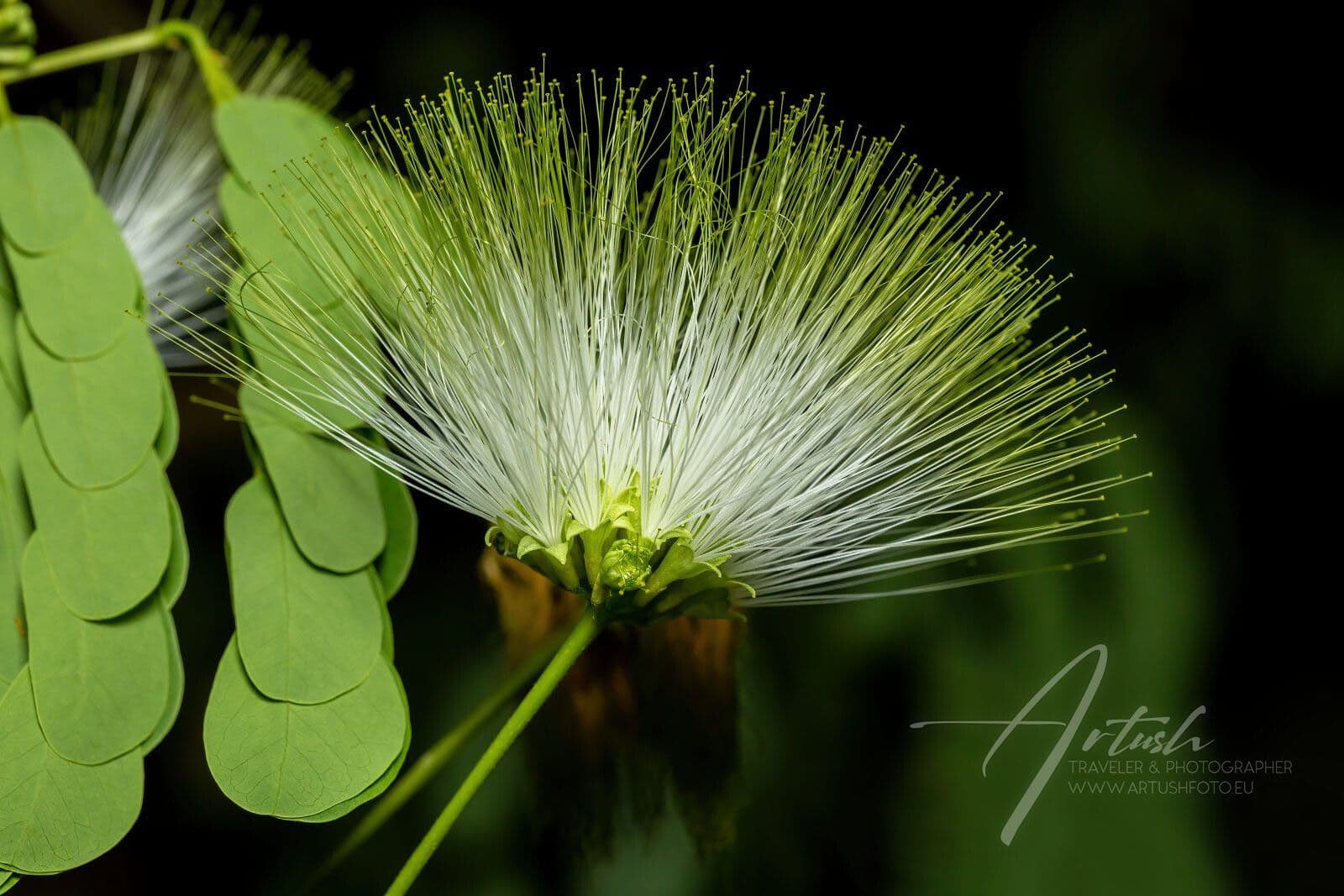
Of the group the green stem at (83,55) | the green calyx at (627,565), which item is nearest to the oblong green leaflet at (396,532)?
the green calyx at (627,565)

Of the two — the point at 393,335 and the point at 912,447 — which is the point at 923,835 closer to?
the point at 912,447

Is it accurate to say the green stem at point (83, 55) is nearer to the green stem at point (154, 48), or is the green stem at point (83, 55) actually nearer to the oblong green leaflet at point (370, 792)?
the green stem at point (154, 48)

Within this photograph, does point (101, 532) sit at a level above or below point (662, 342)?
below

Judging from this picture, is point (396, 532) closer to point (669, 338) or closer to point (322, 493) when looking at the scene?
point (322, 493)

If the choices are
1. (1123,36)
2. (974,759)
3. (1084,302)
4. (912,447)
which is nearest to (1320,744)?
(974,759)
